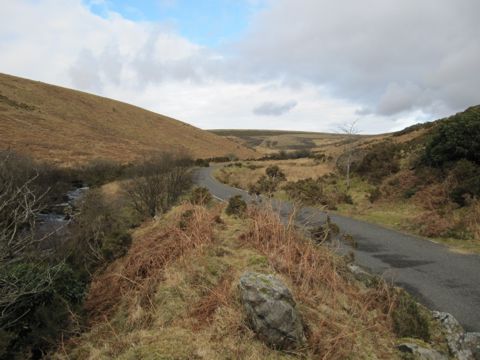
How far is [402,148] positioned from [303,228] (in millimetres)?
19822

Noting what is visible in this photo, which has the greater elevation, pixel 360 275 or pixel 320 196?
pixel 320 196

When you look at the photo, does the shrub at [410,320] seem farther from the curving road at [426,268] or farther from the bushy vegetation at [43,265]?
the bushy vegetation at [43,265]

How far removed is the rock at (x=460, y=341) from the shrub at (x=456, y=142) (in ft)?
41.1

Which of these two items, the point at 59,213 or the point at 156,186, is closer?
the point at 156,186

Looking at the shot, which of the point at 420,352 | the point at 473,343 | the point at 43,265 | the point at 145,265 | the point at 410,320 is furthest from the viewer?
the point at 145,265

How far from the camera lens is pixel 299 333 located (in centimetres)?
575

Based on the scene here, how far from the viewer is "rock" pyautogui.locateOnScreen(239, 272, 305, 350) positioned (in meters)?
5.63

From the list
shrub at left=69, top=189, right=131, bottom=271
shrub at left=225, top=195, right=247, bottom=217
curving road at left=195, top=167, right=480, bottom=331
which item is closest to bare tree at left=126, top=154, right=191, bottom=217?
shrub at left=69, top=189, right=131, bottom=271

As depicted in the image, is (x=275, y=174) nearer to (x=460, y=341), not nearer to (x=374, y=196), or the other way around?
(x=374, y=196)

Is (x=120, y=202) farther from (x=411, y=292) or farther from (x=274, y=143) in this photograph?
(x=274, y=143)

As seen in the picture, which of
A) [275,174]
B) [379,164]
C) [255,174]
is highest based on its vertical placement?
[379,164]

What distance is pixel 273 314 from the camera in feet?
18.6

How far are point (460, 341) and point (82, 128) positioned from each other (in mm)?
60969

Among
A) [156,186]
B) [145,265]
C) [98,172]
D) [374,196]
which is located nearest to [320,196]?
[374,196]
